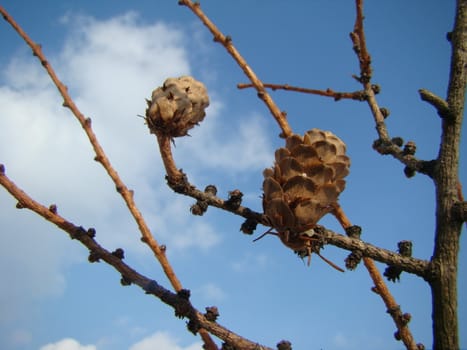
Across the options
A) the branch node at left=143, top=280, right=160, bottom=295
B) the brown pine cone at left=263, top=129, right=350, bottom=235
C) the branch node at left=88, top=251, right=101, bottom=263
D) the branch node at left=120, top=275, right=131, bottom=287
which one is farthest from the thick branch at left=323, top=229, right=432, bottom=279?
the branch node at left=88, top=251, right=101, bottom=263

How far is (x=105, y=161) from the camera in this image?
2.29 metres

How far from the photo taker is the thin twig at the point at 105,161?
2.22 m

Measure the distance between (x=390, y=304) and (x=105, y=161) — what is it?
203 cm

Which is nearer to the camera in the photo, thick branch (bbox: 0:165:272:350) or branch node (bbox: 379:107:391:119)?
thick branch (bbox: 0:165:272:350)

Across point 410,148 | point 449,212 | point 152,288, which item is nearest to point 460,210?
point 449,212

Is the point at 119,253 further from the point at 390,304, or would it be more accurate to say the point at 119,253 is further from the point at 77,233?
the point at 390,304

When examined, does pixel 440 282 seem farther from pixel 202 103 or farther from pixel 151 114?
pixel 151 114

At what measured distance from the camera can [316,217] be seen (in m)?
1.54

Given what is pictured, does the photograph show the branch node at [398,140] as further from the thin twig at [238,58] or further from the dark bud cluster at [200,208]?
the dark bud cluster at [200,208]

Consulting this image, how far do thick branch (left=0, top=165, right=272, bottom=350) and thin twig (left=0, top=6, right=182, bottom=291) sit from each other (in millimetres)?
337

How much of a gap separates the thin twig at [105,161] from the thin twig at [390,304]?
43.8 inches

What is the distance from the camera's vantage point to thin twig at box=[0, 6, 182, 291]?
2219mm

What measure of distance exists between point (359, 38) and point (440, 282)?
1.81m

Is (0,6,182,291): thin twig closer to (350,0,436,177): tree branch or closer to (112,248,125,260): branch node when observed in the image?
(112,248,125,260): branch node
